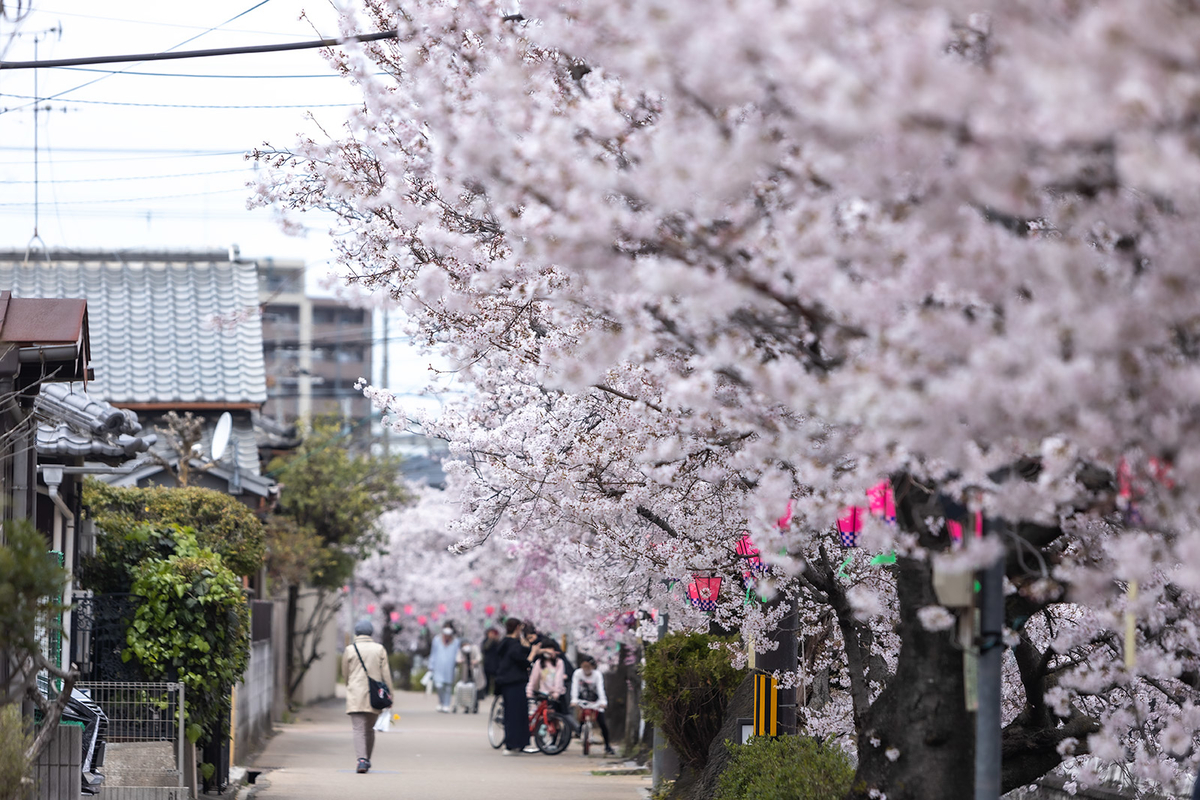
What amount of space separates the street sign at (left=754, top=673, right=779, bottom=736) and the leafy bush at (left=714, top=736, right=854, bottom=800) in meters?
0.30

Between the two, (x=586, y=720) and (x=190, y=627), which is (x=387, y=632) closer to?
(x=586, y=720)

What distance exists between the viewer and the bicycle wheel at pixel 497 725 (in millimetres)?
21719

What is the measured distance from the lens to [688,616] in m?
12.8

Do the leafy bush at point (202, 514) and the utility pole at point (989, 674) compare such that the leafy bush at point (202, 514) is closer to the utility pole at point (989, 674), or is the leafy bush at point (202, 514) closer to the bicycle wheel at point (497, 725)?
the bicycle wheel at point (497, 725)

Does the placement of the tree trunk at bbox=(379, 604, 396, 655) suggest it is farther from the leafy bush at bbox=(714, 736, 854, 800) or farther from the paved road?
the leafy bush at bbox=(714, 736, 854, 800)

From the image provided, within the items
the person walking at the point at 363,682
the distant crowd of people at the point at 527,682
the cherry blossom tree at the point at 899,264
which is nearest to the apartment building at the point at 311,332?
the distant crowd of people at the point at 527,682

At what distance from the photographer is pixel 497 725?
22.1 m

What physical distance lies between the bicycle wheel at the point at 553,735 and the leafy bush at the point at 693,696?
300 inches

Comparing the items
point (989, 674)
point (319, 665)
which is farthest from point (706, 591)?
point (319, 665)

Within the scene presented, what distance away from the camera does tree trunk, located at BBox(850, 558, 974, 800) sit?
6.48m

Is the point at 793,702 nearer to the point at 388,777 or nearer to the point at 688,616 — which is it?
the point at 688,616

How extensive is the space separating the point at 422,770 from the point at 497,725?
15.5ft

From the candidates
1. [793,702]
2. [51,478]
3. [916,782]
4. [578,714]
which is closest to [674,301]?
[916,782]

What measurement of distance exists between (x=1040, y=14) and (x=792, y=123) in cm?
72
